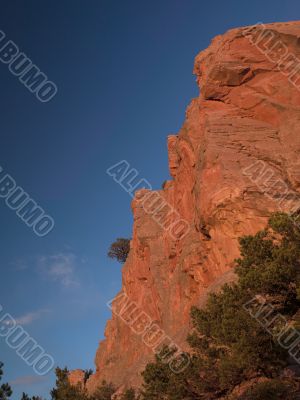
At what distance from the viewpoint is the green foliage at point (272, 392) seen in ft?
55.0

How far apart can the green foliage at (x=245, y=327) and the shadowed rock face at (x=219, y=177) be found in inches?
397

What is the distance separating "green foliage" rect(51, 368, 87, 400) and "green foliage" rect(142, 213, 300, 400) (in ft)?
31.0

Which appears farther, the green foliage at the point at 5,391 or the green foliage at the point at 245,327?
the green foliage at the point at 5,391

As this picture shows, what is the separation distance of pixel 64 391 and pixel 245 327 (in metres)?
17.0

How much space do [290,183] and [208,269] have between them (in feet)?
32.1

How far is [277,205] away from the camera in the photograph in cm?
3250

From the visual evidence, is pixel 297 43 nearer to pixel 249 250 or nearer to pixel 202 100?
pixel 202 100

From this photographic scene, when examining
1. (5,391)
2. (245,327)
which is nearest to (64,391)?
(5,391)

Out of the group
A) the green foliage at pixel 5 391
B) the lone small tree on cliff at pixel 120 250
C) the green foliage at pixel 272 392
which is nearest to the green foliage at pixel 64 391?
the green foliage at pixel 5 391

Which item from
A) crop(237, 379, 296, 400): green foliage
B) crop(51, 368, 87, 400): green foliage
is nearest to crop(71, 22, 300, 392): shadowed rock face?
crop(51, 368, 87, 400): green foliage

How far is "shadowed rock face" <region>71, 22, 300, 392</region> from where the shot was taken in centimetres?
3372

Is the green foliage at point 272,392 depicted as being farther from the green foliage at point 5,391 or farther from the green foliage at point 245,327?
the green foliage at point 5,391

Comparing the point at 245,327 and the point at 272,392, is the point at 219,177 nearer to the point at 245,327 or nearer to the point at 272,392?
the point at 245,327

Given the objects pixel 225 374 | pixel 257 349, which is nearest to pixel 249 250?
pixel 257 349
